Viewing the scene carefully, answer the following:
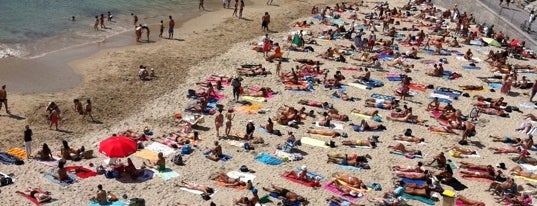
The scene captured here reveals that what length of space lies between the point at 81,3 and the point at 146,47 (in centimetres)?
978

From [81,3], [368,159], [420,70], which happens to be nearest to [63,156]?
[368,159]

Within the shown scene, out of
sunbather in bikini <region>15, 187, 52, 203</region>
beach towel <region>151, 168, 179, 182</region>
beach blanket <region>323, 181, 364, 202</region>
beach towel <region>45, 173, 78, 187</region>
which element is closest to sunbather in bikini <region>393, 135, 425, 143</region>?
beach blanket <region>323, 181, 364, 202</region>

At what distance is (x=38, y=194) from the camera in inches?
602

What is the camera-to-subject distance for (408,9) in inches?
1687

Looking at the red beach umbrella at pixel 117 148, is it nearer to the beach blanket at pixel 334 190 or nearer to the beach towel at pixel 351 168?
the beach blanket at pixel 334 190

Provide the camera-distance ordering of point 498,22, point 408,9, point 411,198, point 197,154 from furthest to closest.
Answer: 1. point 408,9
2. point 498,22
3. point 197,154
4. point 411,198

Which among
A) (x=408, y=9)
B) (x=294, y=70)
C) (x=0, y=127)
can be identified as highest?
(x=408, y=9)

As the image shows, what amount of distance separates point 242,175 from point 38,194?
5.73 m

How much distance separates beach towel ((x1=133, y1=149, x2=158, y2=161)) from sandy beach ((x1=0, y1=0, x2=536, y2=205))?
0.28m

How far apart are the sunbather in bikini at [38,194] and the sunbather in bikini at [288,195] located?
5981 mm

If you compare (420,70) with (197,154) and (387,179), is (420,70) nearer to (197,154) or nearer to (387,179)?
(387,179)

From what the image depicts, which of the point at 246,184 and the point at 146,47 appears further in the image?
the point at 146,47

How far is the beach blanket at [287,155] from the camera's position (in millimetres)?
18562

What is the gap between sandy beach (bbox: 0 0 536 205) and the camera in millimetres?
16562
